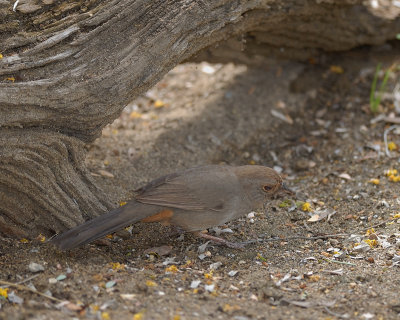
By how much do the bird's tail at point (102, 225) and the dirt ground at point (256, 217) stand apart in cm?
15

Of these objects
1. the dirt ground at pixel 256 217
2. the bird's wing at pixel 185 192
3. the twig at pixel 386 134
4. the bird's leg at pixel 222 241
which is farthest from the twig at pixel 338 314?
the twig at pixel 386 134

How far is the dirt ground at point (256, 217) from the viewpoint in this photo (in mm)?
3609

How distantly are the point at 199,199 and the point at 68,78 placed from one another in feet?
4.64

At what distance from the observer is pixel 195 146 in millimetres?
6133

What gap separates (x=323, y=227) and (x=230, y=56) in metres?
2.48

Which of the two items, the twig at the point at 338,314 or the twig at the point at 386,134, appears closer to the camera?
the twig at the point at 338,314

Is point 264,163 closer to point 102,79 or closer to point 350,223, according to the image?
point 350,223

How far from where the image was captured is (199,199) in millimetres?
4457

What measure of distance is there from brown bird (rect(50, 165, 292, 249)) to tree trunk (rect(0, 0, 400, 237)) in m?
0.40

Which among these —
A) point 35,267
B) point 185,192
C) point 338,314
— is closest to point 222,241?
point 185,192

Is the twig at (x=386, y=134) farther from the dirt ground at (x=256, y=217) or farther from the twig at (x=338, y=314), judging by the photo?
the twig at (x=338, y=314)

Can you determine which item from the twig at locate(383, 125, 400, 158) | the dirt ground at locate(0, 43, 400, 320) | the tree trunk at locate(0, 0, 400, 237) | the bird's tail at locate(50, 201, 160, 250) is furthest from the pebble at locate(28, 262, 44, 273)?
the twig at locate(383, 125, 400, 158)

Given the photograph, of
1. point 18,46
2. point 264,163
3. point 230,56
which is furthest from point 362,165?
point 18,46

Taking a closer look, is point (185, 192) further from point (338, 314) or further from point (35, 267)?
point (338, 314)
